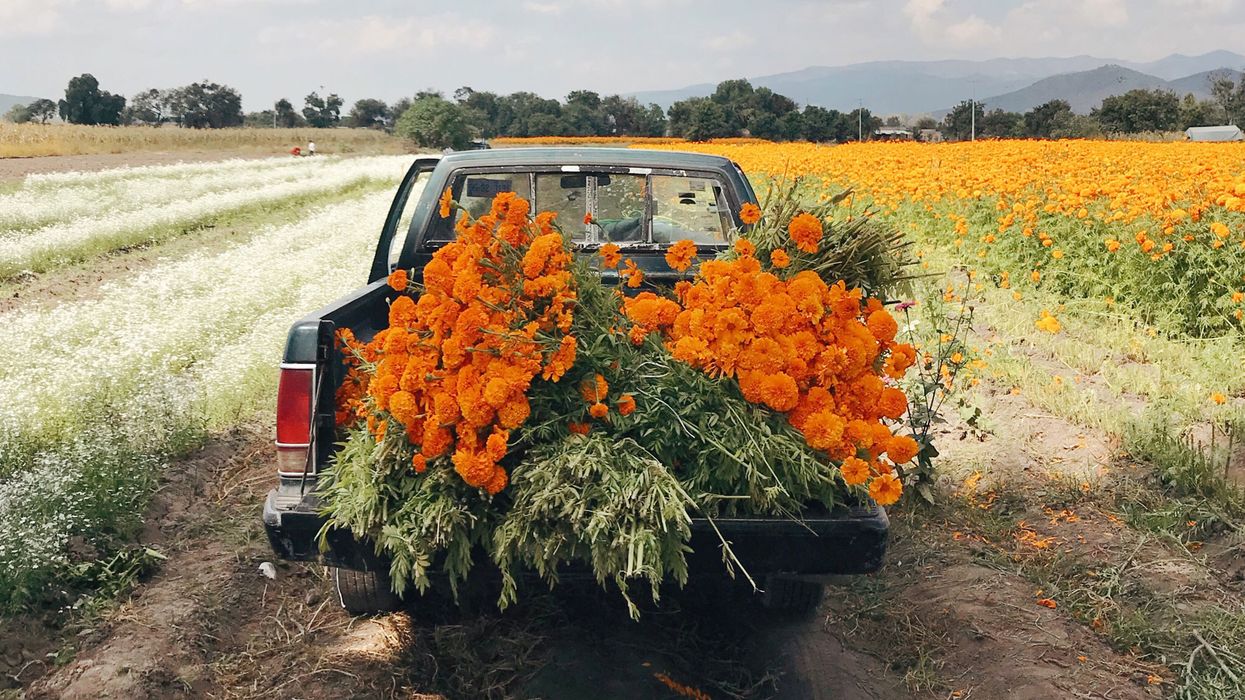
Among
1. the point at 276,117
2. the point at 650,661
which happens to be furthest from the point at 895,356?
the point at 276,117

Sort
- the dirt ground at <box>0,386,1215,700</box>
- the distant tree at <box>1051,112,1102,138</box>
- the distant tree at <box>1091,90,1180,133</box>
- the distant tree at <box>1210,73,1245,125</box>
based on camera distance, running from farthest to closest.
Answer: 1. the distant tree at <box>1210,73,1245,125</box>
2. the distant tree at <box>1091,90,1180,133</box>
3. the distant tree at <box>1051,112,1102,138</box>
4. the dirt ground at <box>0,386,1215,700</box>

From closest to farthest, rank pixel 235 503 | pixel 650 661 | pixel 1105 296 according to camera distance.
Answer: pixel 650 661
pixel 235 503
pixel 1105 296

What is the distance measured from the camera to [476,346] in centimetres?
304

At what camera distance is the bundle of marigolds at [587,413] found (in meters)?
2.86

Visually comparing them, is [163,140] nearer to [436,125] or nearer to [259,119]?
[436,125]

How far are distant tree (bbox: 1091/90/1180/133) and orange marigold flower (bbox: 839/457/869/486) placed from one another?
55769 mm

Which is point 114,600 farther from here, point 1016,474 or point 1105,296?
point 1105,296

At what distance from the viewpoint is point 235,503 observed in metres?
5.34

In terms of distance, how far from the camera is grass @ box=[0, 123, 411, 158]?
4341 cm

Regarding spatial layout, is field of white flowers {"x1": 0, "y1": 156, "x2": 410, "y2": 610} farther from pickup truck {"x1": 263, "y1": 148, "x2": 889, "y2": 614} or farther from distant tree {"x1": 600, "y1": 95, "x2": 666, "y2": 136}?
distant tree {"x1": 600, "y1": 95, "x2": 666, "y2": 136}

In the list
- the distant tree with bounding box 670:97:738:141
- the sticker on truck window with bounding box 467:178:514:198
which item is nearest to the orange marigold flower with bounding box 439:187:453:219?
the sticker on truck window with bounding box 467:178:514:198

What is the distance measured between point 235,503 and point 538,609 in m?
2.07

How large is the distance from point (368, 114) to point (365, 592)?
5328 inches

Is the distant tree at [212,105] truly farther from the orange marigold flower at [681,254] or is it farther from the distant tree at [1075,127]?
the orange marigold flower at [681,254]
